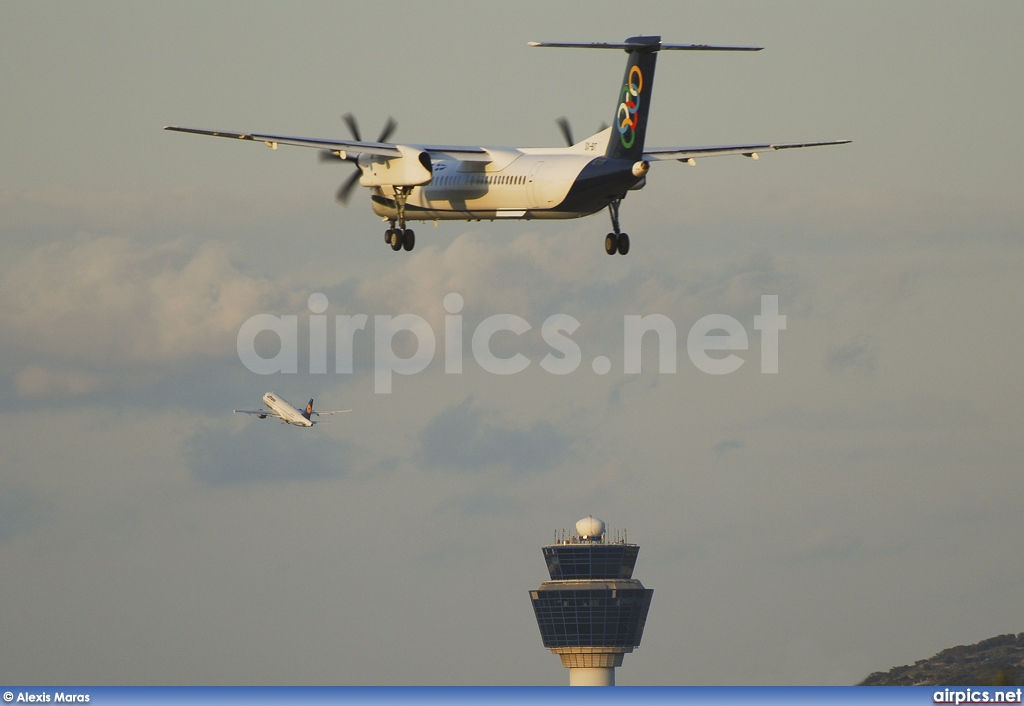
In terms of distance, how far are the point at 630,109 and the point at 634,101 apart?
0.48 meters

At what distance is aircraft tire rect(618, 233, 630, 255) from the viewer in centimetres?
7038

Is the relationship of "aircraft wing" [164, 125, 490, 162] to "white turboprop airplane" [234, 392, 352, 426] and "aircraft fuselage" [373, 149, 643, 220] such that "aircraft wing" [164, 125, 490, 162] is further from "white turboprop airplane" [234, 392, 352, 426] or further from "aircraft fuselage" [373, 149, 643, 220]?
"white turboprop airplane" [234, 392, 352, 426]

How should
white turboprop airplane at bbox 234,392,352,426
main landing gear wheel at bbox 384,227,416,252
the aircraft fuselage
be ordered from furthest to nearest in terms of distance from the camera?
1. white turboprop airplane at bbox 234,392,352,426
2. main landing gear wheel at bbox 384,227,416,252
3. the aircraft fuselage

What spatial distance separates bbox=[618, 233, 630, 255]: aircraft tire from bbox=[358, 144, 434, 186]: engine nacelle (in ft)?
24.2

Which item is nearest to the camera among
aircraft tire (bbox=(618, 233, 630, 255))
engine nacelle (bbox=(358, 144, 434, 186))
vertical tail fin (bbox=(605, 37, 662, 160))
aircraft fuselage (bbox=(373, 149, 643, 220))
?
aircraft fuselage (bbox=(373, 149, 643, 220))

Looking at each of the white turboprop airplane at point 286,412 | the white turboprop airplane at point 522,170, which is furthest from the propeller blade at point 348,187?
the white turboprop airplane at point 286,412

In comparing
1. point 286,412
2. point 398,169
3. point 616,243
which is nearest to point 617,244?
point 616,243

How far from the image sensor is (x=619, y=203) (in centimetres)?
6875

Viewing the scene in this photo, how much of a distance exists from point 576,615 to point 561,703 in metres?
128

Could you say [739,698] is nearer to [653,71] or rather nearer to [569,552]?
[653,71]

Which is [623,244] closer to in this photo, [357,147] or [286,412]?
[357,147]

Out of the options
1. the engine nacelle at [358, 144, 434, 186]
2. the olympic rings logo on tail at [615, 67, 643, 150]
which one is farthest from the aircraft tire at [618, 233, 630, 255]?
the engine nacelle at [358, 144, 434, 186]

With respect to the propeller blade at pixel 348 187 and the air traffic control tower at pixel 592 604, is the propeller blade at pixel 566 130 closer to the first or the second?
the propeller blade at pixel 348 187

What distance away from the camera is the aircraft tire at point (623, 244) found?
70375mm
